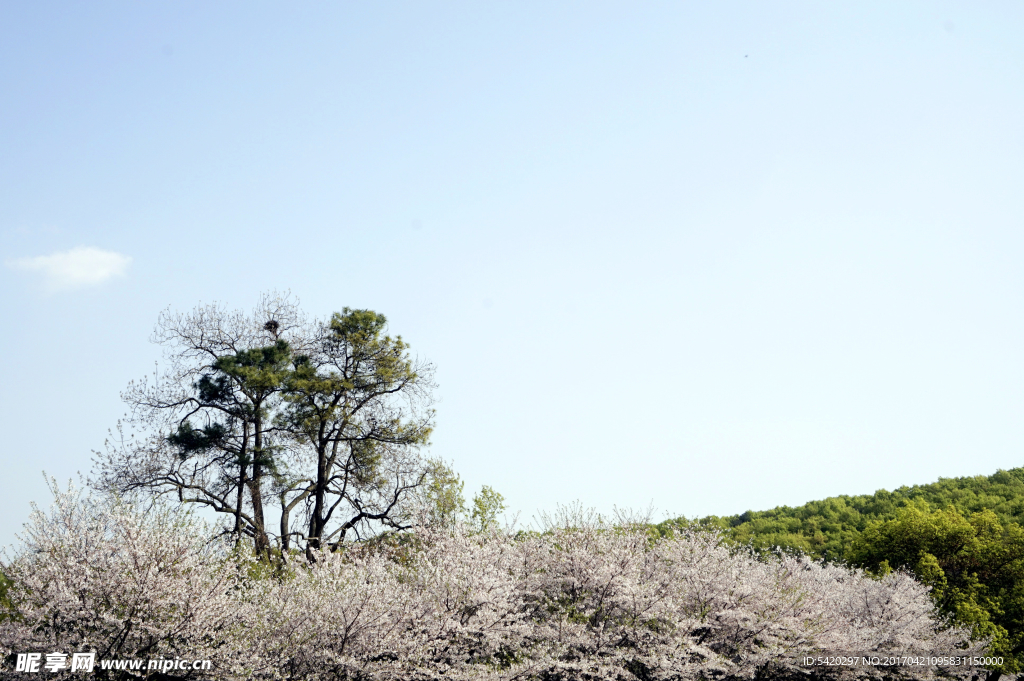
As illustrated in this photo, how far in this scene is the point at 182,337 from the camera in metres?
28.2

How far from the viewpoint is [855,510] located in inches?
1812

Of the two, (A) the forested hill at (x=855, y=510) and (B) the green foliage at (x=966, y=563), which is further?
(A) the forested hill at (x=855, y=510)

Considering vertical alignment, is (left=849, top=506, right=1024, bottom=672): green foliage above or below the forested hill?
below

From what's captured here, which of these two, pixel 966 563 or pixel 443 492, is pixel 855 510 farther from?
pixel 443 492

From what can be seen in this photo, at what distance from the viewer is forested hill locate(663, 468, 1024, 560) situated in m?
38.2

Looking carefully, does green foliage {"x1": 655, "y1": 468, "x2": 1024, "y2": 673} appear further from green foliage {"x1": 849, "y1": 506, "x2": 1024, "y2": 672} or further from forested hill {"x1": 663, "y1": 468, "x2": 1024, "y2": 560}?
forested hill {"x1": 663, "y1": 468, "x2": 1024, "y2": 560}

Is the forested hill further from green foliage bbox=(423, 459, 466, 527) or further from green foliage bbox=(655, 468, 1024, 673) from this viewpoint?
green foliage bbox=(423, 459, 466, 527)

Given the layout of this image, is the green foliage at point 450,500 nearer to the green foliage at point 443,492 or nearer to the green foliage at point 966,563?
the green foliage at point 443,492

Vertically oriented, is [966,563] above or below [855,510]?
below

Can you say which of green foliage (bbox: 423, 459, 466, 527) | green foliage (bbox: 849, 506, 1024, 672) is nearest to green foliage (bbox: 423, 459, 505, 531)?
green foliage (bbox: 423, 459, 466, 527)

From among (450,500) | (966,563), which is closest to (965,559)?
(966,563)

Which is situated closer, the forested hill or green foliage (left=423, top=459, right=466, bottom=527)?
green foliage (left=423, top=459, right=466, bottom=527)

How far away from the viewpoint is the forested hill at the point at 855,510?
38.2 m

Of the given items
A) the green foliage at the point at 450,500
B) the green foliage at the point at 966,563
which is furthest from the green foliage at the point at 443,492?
the green foliage at the point at 966,563
